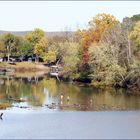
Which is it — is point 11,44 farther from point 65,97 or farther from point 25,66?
point 65,97

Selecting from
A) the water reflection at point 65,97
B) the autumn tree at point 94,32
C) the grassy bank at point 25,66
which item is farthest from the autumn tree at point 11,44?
the water reflection at point 65,97

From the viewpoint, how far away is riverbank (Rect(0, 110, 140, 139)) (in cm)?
4572

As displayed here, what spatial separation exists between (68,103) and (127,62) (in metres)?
20.6

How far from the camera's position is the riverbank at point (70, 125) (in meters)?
45.7

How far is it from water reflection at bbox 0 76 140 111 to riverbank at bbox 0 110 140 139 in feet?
16.5

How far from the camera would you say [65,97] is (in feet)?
234

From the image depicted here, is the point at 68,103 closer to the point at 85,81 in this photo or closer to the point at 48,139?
the point at 48,139

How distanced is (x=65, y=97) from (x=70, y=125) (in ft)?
69.6

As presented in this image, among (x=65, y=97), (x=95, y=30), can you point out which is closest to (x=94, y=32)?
(x=95, y=30)

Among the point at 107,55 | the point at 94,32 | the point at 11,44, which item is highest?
the point at 94,32

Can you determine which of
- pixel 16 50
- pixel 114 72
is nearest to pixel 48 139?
pixel 114 72

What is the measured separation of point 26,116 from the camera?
55.4m

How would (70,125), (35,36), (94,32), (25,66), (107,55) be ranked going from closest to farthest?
(70,125) < (107,55) < (94,32) < (25,66) < (35,36)

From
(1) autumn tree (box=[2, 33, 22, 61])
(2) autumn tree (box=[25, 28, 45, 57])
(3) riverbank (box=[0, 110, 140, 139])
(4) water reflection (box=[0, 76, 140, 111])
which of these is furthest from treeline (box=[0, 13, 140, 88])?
(1) autumn tree (box=[2, 33, 22, 61])
